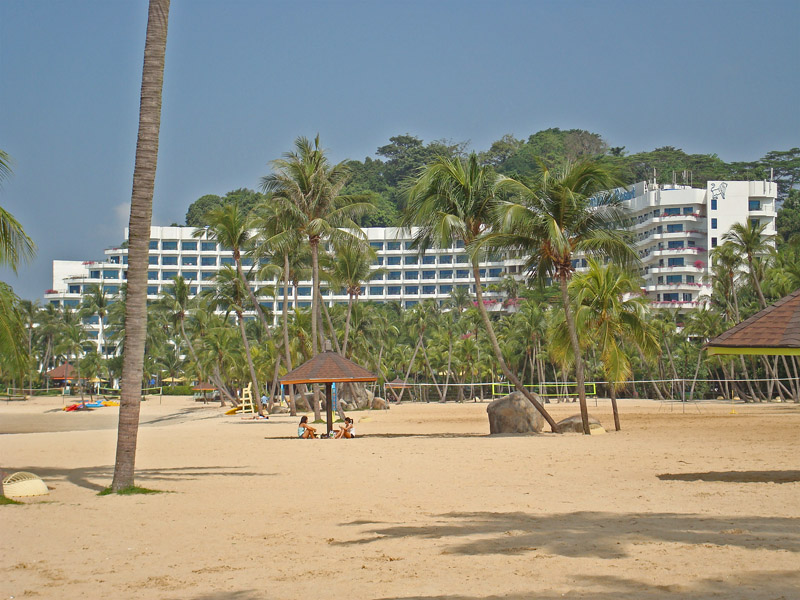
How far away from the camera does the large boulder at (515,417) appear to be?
2630 centimetres

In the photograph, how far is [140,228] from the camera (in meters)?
14.3

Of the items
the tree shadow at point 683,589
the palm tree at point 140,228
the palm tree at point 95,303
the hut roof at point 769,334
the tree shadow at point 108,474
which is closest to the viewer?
the tree shadow at point 683,589

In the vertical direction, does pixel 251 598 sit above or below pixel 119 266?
below

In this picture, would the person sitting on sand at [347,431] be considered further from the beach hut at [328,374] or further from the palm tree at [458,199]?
the palm tree at [458,199]

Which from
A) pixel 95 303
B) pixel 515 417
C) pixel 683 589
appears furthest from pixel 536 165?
pixel 683 589

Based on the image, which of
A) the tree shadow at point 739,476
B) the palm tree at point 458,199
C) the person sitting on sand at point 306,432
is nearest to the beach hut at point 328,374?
the person sitting on sand at point 306,432

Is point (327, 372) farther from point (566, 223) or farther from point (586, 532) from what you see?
point (586, 532)

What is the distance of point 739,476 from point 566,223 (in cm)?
1272

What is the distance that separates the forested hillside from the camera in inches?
4793

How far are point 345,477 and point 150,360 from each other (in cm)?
9235

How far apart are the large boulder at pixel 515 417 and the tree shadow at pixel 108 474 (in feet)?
34.8

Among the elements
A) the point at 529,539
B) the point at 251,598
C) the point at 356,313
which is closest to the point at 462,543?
the point at 529,539

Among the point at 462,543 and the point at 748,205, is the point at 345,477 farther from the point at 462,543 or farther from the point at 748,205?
the point at 748,205

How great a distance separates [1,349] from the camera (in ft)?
47.6
